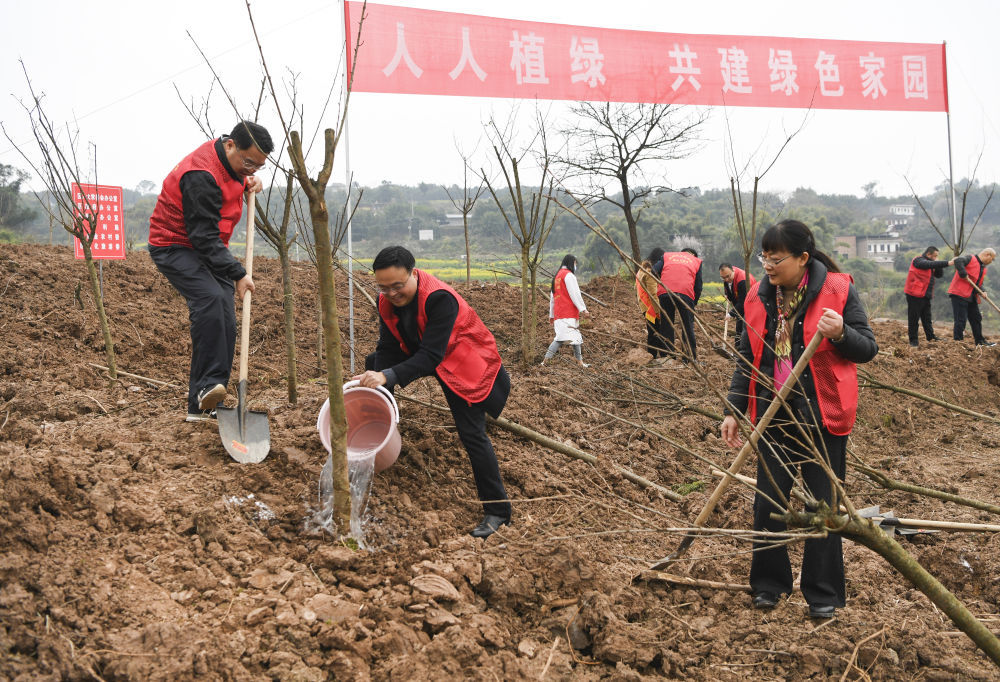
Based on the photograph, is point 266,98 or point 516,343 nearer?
point 266,98

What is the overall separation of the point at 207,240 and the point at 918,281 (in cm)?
973

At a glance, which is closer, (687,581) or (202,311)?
(687,581)

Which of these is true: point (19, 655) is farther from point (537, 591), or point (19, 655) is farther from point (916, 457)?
point (916, 457)

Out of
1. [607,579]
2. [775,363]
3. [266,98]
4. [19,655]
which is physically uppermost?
[266,98]

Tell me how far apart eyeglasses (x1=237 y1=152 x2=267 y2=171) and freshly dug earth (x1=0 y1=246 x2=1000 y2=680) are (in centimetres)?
134

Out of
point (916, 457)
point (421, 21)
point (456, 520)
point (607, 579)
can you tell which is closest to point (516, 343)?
point (421, 21)

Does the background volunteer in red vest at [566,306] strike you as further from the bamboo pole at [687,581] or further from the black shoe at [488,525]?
the bamboo pole at [687,581]

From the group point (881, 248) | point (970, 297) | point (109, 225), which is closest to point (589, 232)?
point (970, 297)

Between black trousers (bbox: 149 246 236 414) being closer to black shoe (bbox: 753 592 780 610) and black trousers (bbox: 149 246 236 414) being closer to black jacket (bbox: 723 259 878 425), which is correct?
black jacket (bbox: 723 259 878 425)

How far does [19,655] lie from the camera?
2.04 metres

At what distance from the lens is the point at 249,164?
3.65 metres

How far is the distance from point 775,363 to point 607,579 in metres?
1.12

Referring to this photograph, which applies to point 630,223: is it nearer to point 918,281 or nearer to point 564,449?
point 918,281

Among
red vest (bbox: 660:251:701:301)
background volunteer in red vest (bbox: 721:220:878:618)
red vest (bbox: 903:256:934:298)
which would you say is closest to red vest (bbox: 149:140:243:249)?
background volunteer in red vest (bbox: 721:220:878:618)
